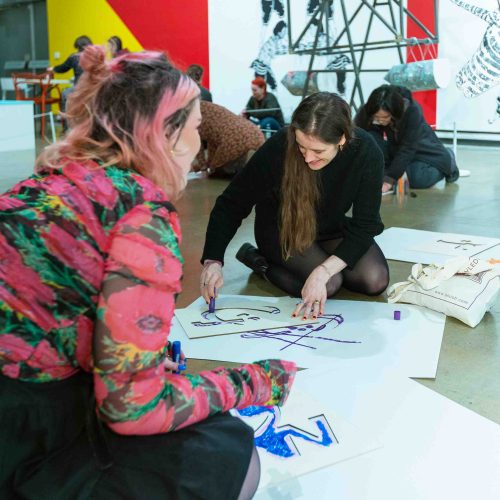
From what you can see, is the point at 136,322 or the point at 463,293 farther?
the point at 463,293

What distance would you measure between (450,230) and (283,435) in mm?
2201

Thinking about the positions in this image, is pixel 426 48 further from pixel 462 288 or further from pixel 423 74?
pixel 462 288

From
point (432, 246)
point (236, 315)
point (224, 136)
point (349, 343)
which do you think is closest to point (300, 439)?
point (349, 343)

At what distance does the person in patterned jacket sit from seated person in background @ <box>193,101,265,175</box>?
4116 mm

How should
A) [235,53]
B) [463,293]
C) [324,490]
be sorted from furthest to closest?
[235,53] → [463,293] → [324,490]

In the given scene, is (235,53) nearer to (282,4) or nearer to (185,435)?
(282,4)

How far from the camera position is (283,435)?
1.40m

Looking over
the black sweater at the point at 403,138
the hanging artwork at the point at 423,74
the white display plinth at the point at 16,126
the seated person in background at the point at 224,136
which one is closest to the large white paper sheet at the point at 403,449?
the black sweater at the point at 403,138

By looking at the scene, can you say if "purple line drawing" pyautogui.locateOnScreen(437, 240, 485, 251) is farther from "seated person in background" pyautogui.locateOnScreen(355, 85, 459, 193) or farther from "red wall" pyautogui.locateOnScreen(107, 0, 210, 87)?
"red wall" pyautogui.locateOnScreen(107, 0, 210, 87)

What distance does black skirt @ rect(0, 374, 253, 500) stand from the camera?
86 cm

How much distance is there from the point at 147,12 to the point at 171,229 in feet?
31.9

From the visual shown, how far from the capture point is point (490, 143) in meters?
6.91

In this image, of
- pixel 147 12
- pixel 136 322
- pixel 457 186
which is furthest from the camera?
pixel 147 12

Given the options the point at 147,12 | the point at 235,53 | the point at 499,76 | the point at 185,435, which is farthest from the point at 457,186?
the point at 147,12
